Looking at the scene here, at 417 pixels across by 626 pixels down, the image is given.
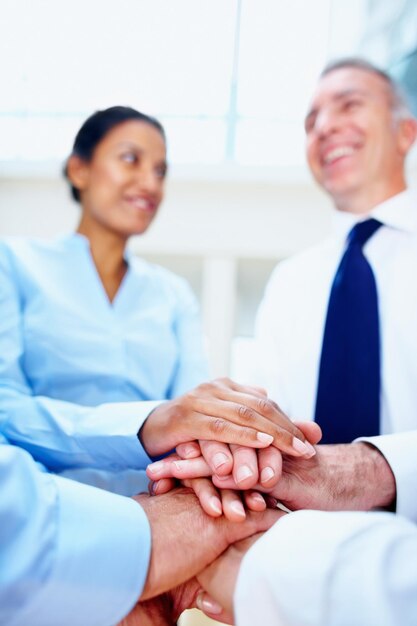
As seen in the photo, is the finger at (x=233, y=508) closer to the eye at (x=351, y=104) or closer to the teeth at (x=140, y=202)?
the teeth at (x=140, y=202)

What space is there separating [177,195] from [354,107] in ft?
5.76

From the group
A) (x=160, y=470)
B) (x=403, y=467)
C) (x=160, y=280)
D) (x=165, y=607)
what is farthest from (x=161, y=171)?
(x=165, y=607)

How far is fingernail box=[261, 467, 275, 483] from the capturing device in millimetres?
882

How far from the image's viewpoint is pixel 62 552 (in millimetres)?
692

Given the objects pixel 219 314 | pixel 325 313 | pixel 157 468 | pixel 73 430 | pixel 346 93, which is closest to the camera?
pixel 157 468

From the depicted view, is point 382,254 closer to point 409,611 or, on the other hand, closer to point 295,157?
point 409,611

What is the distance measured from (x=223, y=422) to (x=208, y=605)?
0.96 ft

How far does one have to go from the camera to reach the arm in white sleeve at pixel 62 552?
0.67 metres

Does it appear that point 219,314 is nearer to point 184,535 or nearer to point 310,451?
point 310,451

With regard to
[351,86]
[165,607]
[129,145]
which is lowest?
[165,607]

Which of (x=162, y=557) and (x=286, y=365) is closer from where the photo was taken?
(x=162, y=557)

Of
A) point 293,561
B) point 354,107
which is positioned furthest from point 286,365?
point 293,561

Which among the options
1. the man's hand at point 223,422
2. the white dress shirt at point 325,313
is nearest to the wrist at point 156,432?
the man's hand at point 223,422

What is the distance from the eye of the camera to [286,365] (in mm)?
1619
